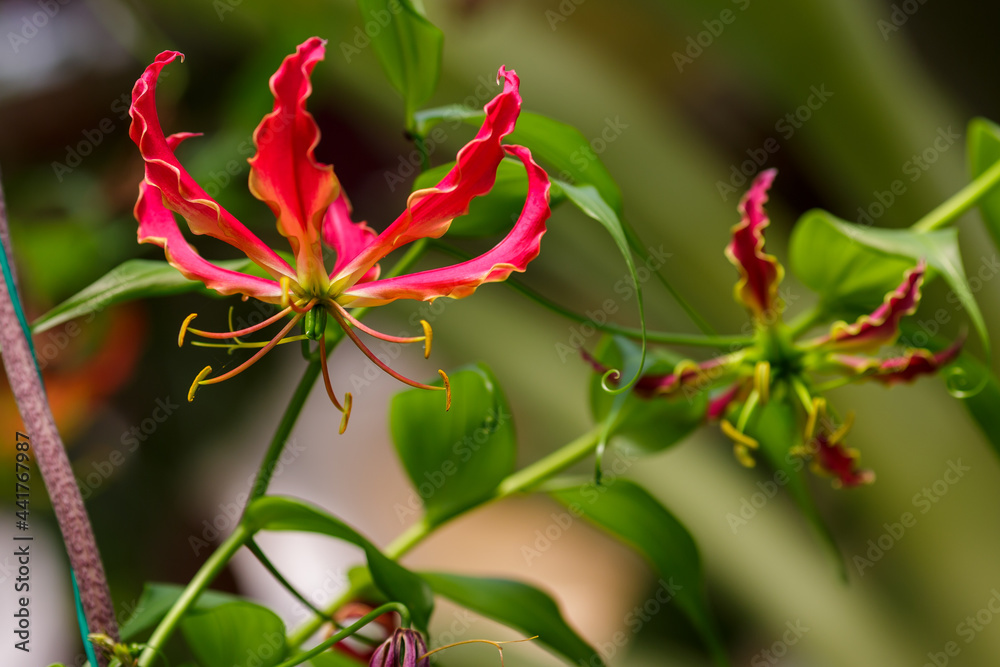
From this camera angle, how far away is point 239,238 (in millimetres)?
367

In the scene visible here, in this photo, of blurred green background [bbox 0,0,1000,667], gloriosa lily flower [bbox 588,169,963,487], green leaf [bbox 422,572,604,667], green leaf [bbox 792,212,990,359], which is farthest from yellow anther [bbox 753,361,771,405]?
blurred green background [bbox 0,0,1000,667]

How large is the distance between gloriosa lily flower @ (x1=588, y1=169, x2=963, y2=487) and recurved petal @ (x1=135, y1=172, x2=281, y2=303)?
11.0 inches

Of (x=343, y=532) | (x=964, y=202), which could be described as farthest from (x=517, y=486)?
(x=964, y=202)

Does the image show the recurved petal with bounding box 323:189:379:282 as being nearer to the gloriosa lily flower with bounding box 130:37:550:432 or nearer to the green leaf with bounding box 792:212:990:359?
the gloriosa lily flower with bounding box 130:37:550:432

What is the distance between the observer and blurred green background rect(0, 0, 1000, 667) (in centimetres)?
123

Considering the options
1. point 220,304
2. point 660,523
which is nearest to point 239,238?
point 660,523

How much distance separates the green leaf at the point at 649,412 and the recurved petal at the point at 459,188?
0.87 ft

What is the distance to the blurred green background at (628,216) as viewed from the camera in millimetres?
1230

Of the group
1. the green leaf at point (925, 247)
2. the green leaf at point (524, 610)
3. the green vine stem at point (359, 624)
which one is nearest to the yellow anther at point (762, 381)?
the green leaf at point (925, 247)

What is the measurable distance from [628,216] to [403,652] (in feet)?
3.67

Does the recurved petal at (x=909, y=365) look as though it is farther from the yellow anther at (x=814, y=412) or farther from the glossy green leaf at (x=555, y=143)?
the glossy green leaf at (x=555, y=143)

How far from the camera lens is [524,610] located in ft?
1.84

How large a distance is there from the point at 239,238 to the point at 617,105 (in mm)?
1097

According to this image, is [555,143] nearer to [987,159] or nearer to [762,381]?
[762,381]
